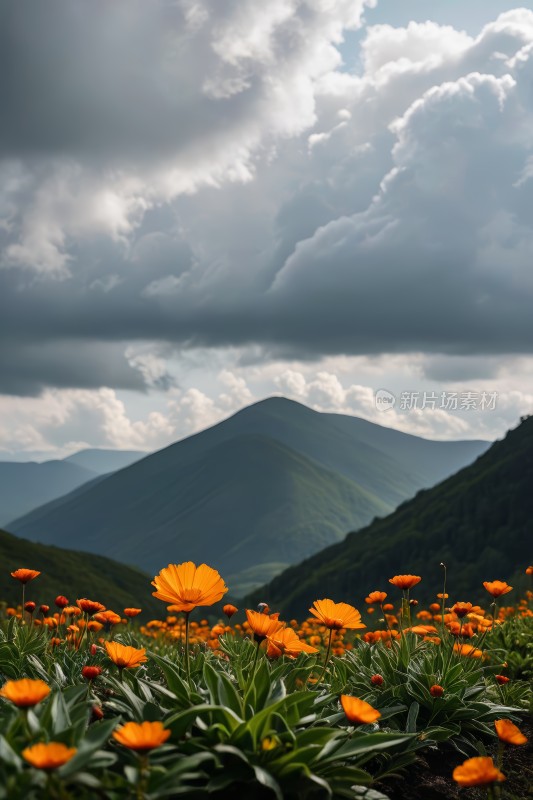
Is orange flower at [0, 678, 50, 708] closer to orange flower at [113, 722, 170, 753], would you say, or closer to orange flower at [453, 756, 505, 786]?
orange flower at [113, 722, 170, 753]

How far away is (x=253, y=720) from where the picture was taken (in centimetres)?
416

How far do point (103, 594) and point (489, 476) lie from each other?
63.2 metres

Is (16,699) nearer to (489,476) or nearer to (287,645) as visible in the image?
(287,645)

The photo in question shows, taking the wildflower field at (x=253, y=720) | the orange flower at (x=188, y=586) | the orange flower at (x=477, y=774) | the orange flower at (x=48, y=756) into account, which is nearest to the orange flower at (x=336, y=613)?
the wildflower field at (x=253, y=720)

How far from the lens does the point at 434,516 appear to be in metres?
115

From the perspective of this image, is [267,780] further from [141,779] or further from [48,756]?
[48,756]

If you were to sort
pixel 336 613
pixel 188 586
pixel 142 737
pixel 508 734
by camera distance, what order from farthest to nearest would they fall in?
1. pixel 336 613
2. pixel 188 586
3. pixel 508 734
4. pixel 142 737

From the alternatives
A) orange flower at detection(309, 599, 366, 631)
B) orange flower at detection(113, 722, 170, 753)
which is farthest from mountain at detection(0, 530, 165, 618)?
orange flower at detection(113, 722, 170, 753)

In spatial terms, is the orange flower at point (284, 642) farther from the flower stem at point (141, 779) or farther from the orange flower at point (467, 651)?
the orange flower at point (467, 651)

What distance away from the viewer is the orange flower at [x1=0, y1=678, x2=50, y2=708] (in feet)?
11.1

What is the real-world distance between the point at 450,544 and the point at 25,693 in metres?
108

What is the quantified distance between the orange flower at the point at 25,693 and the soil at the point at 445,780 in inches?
114

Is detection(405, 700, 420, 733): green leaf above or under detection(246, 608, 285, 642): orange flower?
under

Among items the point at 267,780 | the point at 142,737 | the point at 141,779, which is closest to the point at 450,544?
the point at 267,780
